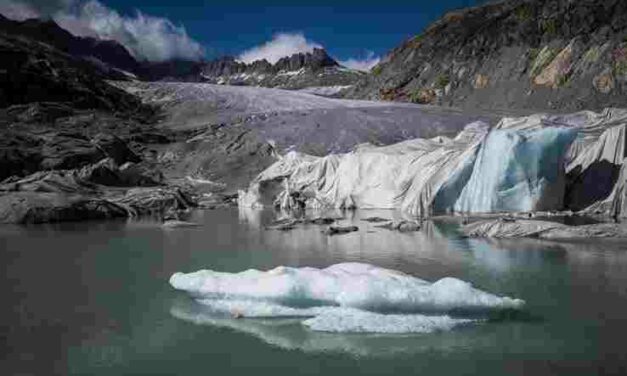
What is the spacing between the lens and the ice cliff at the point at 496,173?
18.2 metres

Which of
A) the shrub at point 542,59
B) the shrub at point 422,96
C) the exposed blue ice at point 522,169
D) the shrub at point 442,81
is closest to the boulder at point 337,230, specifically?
the exposed blue ice at point 522,169

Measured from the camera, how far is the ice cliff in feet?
59.8

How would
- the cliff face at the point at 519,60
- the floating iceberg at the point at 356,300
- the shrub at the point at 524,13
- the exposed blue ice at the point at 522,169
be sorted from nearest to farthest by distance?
the floating iceberg at the point at 356,300 → the exposed blue ice at the point at 522,169 → the cliff face at the point at 519,60 → the shrub at the point at 524,13

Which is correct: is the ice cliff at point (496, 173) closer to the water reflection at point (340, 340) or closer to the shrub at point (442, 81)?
the water reflection at point (340, 340)

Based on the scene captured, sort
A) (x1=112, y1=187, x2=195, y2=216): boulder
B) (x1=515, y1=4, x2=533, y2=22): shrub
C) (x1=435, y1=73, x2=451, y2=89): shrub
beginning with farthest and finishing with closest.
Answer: (x1=435, y1=73, x2=451, y2=89): shrub, (x1=515, y1=4, x2=533, y2=22): shrub, (x1=112, y1=187, x2=195, y2=216): boulder

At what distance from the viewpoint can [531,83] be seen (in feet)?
190

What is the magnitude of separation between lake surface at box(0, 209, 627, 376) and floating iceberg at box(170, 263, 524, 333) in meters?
0.22

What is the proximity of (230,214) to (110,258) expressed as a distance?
1083 centimetres

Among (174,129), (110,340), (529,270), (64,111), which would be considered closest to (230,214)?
Result: (529,270)

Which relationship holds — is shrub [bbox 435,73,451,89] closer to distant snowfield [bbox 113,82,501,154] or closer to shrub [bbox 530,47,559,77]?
shrub [bbox 530,47,559,77]

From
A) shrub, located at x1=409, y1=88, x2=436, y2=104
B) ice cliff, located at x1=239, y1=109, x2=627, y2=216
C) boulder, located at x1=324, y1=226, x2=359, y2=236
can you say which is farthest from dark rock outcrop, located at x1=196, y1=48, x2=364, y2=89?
boulder, located at x1=324, y1=226, x2=359, y2=236

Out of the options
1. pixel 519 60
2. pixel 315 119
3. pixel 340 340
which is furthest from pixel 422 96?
pixel 340 340

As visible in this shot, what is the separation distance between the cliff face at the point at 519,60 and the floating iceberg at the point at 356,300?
47.1m

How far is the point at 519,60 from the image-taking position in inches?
2414
